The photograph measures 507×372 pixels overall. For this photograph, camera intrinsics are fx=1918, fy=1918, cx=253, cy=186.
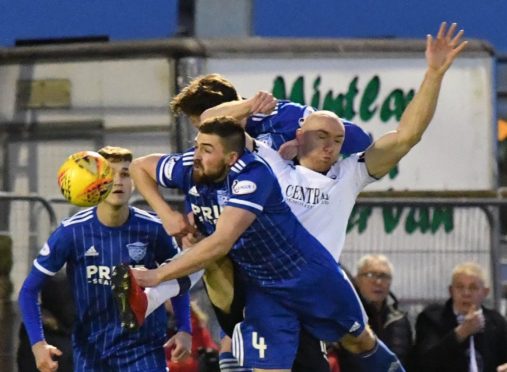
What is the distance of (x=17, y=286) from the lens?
1309cm

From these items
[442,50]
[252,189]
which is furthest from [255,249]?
[442,50]

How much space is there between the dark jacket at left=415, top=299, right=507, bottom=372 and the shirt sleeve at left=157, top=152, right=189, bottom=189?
298cm

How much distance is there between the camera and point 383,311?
40.5 feet

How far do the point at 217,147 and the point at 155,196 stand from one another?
58cm

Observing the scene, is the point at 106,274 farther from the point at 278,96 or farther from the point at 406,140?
the point at 278,96

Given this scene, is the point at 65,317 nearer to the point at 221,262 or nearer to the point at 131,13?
the point at 221,262

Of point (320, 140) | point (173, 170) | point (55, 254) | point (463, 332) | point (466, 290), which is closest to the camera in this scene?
point (173, 170)

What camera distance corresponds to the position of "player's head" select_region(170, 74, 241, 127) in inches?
395

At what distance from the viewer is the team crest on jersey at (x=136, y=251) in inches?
416

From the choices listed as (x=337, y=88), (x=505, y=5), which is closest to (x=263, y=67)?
(x=337, y=88)

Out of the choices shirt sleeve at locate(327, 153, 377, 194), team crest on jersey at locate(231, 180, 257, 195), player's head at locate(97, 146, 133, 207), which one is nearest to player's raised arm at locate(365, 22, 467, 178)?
shirt sleeve at locate(327, 153, 377, 194)

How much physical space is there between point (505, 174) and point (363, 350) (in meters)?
6.42

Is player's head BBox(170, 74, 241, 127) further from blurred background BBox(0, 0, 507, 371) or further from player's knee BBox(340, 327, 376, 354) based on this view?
blurred background BBox(0, 0, 507, 371)

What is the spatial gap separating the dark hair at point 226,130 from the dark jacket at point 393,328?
2.99 meters
